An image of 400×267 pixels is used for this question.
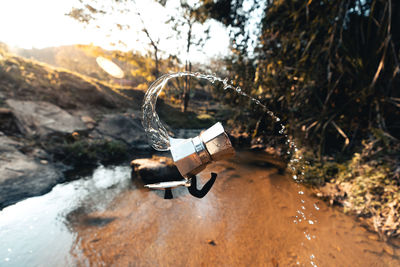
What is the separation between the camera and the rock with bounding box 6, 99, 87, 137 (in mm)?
5283

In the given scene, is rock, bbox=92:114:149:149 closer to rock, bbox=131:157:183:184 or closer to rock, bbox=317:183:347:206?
rock, bbox=131:157:183:184

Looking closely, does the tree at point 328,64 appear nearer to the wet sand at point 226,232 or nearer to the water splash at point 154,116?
the wet sand at point 226,232

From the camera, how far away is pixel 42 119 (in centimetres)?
588

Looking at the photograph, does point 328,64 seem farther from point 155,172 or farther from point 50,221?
point 50,221

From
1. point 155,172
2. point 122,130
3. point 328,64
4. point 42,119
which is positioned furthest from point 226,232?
point 42,119

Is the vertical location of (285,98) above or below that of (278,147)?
above

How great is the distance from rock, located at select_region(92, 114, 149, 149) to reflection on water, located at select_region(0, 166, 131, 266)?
2661mm

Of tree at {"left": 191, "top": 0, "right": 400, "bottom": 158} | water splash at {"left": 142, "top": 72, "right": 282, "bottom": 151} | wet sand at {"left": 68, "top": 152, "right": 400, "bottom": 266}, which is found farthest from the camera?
tree at {"left": 191, "top": 0, "right": 400, "bottom": 158}

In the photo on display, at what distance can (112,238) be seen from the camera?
2.44 meters

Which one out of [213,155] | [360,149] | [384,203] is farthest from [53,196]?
[360,149]

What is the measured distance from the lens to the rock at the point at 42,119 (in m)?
5.28

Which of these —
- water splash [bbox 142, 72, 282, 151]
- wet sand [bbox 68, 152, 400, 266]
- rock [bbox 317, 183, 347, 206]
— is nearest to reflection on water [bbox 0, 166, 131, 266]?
wet sand [bbox 68, 152, 400, 266]

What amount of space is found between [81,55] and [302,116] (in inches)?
2143

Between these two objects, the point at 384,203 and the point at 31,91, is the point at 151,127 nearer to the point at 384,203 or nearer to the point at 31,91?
the point at 384,203
